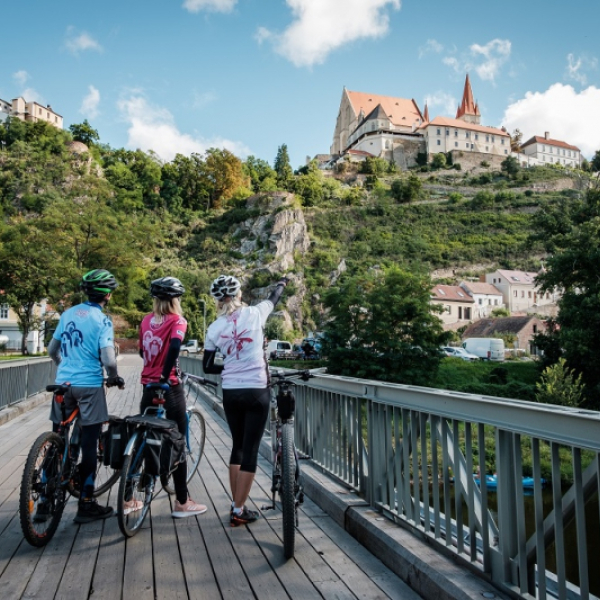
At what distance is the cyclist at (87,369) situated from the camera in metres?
4.19

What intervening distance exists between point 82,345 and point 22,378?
888 centimetres

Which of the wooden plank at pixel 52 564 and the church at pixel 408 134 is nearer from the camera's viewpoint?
the wooden plank at pixel 52 564

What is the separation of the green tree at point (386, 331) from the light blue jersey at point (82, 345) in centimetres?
3277

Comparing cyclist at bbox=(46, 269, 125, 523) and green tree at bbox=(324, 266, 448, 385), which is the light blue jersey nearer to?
cyclist at bbox=(46, 269, 125, 523)

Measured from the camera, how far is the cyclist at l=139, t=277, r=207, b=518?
4355mm

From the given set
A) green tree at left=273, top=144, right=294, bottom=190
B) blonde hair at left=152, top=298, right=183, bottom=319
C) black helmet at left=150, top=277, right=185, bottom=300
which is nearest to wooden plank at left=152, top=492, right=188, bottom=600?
blonde hair at left=152, top=298, right=183, bottom=319

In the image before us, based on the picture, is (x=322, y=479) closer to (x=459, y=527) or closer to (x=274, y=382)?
(x=274, y=382)

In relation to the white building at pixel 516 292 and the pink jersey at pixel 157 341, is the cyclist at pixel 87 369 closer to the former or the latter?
the pink jersey at pixel 157 341

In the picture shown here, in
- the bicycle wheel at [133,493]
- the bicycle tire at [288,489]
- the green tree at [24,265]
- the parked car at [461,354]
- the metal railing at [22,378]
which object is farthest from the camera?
the parked car at [461,354]

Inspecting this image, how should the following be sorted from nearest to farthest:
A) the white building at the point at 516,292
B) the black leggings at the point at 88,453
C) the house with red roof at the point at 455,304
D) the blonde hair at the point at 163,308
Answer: the black leggings at the point at 88,453
the blonde hair at the point at 163,308
the house with red roof at the point at 455,304
the white building at the point at 516,292

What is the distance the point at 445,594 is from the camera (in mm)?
2744

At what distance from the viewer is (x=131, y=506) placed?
387cm

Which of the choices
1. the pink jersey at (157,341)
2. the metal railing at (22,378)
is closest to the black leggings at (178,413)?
the pink jersey at (157,341)

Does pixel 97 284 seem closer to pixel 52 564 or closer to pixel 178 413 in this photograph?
pixel 178 413
